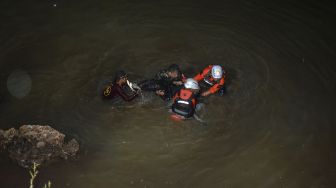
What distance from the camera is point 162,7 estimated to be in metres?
12.0

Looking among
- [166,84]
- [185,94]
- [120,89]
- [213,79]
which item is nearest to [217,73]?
[213,79]

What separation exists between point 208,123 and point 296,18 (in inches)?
223

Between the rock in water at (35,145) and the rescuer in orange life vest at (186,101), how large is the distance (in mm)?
2302

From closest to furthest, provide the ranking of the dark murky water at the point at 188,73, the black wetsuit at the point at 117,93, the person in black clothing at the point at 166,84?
the dark murky water at the point at 188,73 < the black wetsuit at the point at 117,93 < the person in black clothing at the point at 166,84

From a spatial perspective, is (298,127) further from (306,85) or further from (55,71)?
(55,71)

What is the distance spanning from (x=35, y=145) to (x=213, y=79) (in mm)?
4259

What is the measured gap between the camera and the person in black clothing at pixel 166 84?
8.37 m

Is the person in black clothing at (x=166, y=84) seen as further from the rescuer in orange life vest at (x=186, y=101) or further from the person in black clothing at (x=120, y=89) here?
the rescuer in orange life vest at (x=186, y=101)

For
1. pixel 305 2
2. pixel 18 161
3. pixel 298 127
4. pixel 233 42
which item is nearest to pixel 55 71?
pixel 18 161

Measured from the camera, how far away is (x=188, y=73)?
31.9ft

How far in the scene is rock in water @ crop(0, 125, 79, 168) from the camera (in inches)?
294

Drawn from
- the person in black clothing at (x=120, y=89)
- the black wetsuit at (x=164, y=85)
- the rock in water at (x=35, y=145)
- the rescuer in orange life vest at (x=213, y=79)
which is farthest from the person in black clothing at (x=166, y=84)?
the rock in water at (x=35, y=145)

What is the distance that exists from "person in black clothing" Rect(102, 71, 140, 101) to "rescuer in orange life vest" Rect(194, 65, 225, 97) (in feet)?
5.44

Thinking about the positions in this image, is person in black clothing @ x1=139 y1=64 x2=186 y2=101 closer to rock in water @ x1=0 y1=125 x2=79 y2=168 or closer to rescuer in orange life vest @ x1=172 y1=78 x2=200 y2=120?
rescuer in orange life vest @ x1=172 y1=78 x2=200 y2=120
